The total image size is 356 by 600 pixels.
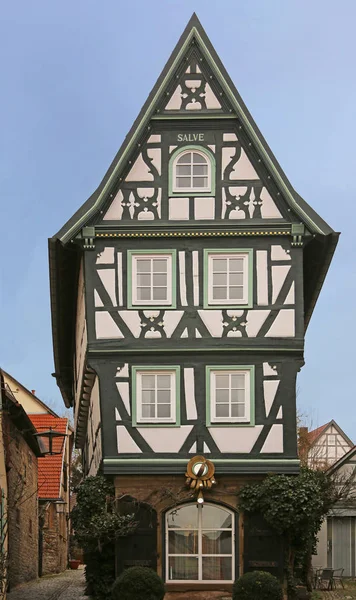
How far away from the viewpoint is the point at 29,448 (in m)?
34.1

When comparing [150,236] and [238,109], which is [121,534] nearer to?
[150,236]

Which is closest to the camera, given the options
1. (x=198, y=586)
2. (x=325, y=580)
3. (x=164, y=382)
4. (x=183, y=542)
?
(x=198, y=586)

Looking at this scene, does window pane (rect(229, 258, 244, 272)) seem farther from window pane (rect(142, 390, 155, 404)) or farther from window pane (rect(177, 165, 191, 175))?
window pane (rect(142, 390, 155, 404))

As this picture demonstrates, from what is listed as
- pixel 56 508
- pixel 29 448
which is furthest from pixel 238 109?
pixel 56 508

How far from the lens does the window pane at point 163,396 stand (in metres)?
24.6

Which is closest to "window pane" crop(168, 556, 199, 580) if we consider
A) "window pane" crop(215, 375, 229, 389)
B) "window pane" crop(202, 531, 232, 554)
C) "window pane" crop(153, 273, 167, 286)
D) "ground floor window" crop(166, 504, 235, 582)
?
"ground floor window" crop(166, 504, 235, 582)

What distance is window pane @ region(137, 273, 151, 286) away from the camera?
25.0 m

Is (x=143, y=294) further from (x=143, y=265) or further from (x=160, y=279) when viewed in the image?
(x=143, y=265)

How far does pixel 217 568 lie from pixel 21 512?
928 centimetres

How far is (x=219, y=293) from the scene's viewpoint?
24984 mm

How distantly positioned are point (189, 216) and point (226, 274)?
1650 mm

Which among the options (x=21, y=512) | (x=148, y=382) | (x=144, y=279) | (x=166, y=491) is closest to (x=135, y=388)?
(x=148, y=382)

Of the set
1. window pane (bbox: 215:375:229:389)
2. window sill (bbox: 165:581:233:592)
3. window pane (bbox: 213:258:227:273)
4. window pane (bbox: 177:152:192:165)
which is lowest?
window sill (bbox: 165:581:233:592)

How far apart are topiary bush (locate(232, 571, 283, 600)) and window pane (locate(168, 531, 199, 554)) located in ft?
5.47
